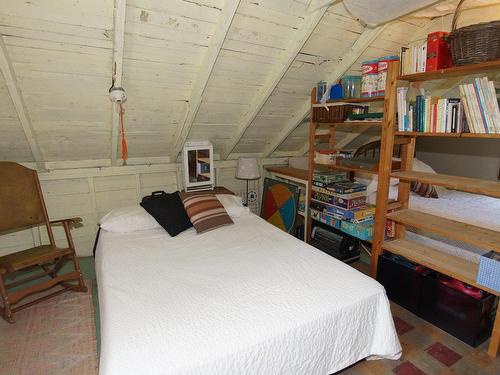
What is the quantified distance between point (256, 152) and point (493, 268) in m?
2.60

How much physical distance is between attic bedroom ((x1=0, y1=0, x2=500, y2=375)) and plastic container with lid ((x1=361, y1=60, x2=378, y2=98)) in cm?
1

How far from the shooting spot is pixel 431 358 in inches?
68.8

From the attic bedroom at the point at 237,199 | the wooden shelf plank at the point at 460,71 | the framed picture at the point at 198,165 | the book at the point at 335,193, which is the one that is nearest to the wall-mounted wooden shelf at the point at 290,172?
the attic bedroom at the point at 237,199

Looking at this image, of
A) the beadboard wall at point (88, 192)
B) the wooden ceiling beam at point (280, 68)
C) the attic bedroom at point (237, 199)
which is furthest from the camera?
the beadboard wall at point (88, 192)

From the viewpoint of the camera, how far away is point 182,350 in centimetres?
114

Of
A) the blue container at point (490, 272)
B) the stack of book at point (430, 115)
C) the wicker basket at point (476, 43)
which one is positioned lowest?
the blue container at point (490, 272)

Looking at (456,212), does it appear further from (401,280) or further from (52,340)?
(52,340)

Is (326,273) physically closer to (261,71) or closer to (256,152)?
(261,71)

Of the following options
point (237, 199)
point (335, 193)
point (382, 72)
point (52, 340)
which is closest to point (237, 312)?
point (52, 340)

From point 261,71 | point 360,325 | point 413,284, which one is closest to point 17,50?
point 261,71

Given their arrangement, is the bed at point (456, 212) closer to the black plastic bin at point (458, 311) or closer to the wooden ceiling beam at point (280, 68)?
the black plastic bin at point (458, 311)

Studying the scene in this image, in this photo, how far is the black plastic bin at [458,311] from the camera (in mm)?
1802

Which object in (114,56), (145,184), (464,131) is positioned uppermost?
(114,56)

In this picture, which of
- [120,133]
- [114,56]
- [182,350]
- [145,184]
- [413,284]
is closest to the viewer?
[182,350]
